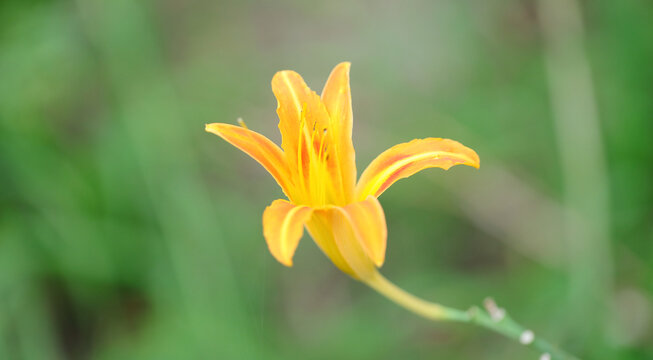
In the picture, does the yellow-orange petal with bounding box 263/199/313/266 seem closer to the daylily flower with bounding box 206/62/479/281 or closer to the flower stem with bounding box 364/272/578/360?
the daylily flower with bounding box 206/62/479/281

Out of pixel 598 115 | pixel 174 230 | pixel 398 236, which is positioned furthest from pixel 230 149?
pixel 598 115

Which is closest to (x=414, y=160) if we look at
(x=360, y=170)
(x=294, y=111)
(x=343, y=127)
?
(x=343, y=127)

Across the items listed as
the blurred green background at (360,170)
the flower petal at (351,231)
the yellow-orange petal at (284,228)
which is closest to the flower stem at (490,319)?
the flower petal at (351,231)

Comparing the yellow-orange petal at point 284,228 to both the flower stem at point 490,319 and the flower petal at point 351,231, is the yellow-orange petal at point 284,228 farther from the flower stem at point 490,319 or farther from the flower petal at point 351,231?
the flower stem at point 490,319

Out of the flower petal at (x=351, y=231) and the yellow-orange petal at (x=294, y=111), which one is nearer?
the flower petal at (x=351, y=231)

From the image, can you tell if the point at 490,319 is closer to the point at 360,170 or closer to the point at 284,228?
the point at 284,228

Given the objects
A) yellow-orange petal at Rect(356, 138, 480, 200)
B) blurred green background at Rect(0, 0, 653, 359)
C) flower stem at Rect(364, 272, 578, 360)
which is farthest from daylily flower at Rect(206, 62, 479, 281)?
blurred green background at Rect(0, 0, 653, 359)
